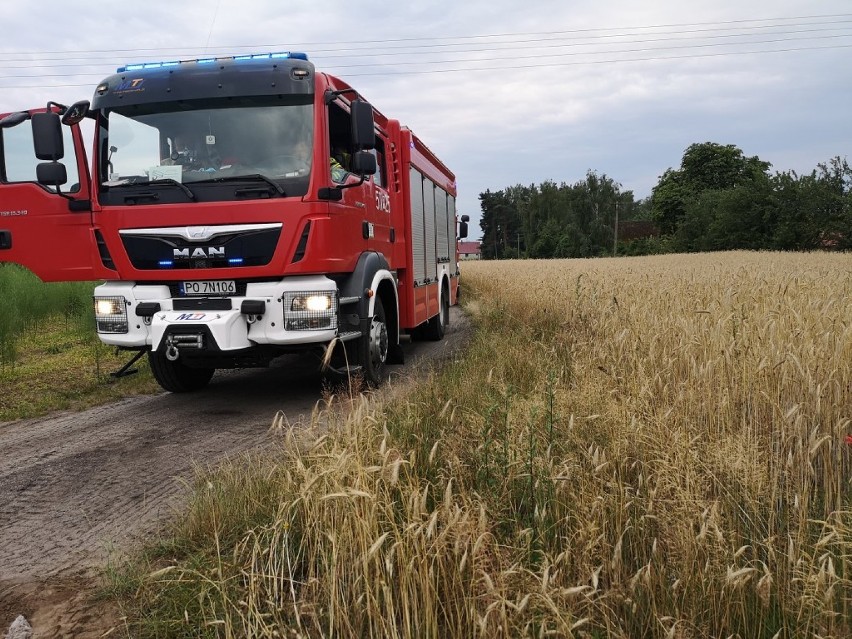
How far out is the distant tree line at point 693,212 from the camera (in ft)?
163

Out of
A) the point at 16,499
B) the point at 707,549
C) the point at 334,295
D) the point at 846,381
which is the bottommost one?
the point at 16,499

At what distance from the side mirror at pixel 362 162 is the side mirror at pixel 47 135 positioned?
265cm

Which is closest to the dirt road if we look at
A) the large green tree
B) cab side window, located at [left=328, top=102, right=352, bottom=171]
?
cab side window, located at [left=328, top=102, right=352, bottom=171]

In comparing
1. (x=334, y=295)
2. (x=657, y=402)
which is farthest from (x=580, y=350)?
(x=334, y=295)

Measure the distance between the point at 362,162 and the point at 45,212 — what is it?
3274 mm

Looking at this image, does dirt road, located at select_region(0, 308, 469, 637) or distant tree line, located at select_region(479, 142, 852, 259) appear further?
distant tree line, located at select_region(479, 142, 852, 259)

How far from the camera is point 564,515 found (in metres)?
2.90

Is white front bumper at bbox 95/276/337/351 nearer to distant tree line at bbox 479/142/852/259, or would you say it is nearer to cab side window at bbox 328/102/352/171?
cab side window at bbox 328/102/352/171

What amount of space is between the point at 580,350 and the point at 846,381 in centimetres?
231

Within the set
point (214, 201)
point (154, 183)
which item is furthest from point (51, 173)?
point (214, 201)

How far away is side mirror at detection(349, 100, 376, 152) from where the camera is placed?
19.9 feet

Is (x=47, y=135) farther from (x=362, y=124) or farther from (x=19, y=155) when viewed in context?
(x=362, y=124)

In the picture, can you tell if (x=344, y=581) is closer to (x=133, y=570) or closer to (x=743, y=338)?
(x=133, y=570)

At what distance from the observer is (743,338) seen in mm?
4359
